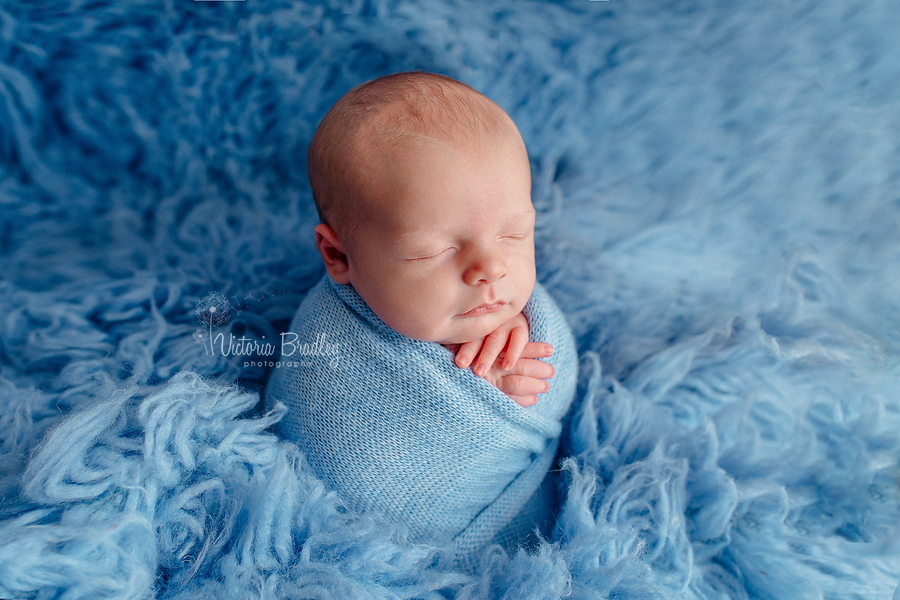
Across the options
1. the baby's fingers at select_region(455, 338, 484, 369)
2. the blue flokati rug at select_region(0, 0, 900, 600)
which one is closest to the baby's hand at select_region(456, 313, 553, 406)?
the baby's fingers at select_region(455, 338, 484, 369)

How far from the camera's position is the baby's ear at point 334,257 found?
2.87 feet

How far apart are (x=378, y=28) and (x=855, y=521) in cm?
115

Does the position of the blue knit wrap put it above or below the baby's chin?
below

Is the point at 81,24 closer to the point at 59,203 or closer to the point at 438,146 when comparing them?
the point at 59,203

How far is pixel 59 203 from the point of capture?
109cm

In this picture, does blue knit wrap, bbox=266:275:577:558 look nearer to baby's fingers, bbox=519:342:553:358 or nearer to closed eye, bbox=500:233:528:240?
baby's fingers, bbox=519:342:553:358

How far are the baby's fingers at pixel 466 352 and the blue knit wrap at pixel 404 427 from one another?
11 mm

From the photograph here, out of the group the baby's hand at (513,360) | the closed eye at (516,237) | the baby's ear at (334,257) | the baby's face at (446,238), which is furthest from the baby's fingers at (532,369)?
the baby's ear at (334,257)

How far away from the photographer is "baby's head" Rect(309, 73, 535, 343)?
0.75m

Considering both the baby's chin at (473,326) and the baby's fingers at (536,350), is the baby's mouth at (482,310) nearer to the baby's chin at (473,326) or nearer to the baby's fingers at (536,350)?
the baby's chin at (473,326)

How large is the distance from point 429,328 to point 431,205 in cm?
17

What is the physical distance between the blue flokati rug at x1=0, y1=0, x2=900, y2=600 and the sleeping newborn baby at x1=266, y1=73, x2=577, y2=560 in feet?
0.23

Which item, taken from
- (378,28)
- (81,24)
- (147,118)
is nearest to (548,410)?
(378,28)

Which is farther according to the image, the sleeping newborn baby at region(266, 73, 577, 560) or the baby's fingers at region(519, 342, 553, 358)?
the baby's fingers at region(519, 342, 553, 358)
